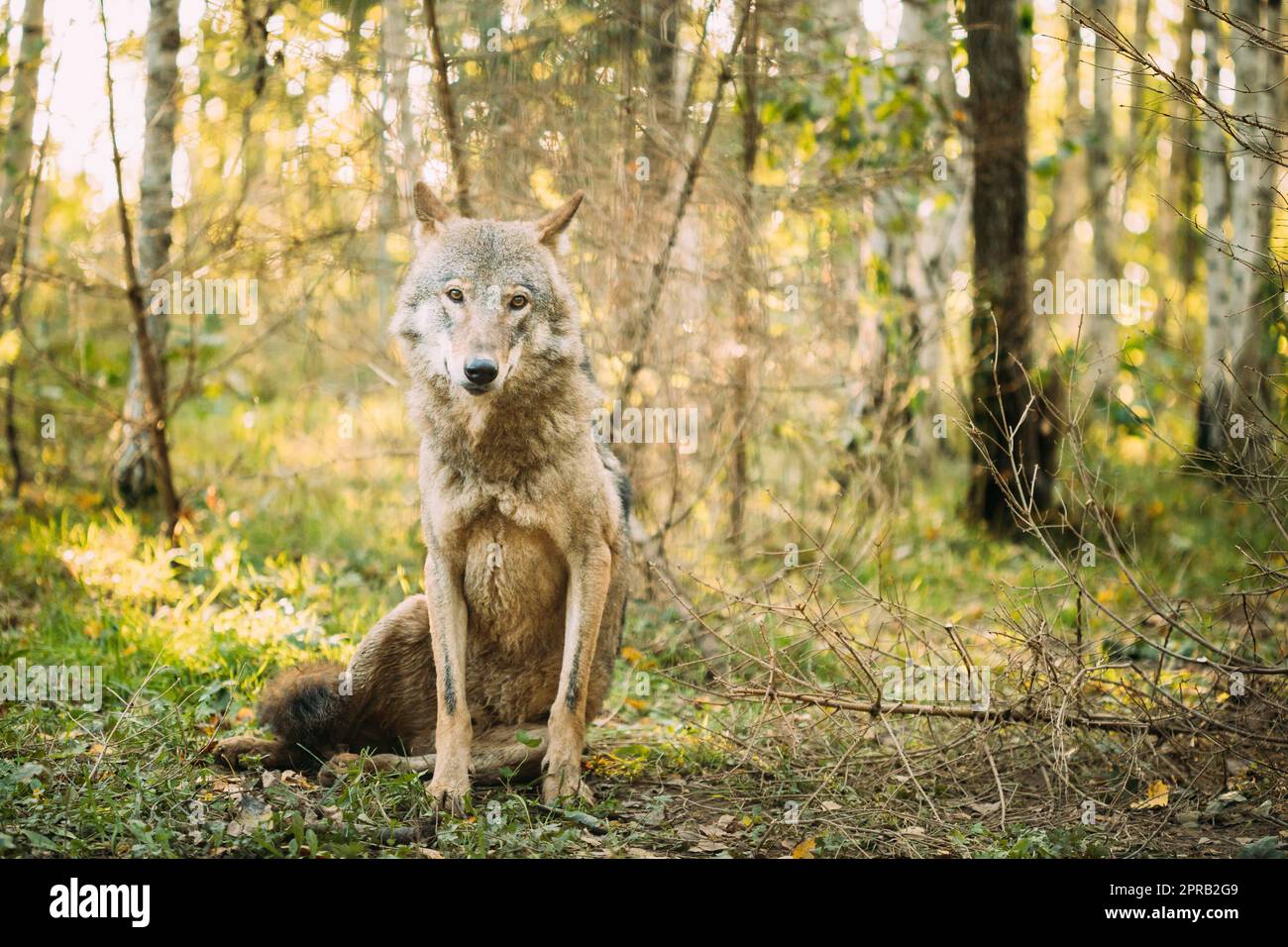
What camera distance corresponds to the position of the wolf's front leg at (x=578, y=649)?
5363mm

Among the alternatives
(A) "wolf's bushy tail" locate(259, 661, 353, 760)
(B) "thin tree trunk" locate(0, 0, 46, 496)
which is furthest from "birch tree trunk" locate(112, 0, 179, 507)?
(A) "wolf's bushy tail" locate(259, 661, 353, 760)

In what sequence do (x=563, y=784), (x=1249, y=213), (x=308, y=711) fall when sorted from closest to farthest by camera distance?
1. (x=563, y=784)
2. (x=308, y=711)
3. (x=1249, y=213)

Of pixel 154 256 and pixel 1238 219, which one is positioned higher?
pixel 1238 219

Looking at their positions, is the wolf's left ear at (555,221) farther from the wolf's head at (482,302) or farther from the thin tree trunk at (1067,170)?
the thin tree trunk at (1067,170)

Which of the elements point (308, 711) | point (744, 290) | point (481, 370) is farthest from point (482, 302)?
point (744, 290)

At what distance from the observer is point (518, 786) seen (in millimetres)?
5391

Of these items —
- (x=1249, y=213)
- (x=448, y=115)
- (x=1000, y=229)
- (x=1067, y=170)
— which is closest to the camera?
(x=448, y=115)

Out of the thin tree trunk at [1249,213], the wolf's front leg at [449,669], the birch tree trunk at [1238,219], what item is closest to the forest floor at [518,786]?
the wolf's front leg at [449,669]

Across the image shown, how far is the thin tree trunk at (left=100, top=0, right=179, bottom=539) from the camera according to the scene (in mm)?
8414

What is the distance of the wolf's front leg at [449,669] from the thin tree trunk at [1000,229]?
6.57m

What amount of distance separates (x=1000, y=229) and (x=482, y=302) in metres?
7.43

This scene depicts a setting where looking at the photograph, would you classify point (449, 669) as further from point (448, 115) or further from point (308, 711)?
point (448, 115)

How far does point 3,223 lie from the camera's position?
8656 mm

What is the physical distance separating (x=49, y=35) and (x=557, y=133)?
4.48 metres
